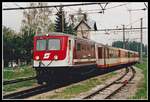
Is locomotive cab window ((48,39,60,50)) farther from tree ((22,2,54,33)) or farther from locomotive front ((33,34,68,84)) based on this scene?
tree ((22,2,54,33))

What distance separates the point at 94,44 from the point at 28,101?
53.2 ft

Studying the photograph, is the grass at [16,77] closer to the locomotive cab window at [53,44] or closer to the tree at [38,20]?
the locomotive cab window at [53,44]

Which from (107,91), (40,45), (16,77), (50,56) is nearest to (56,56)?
(50,56)

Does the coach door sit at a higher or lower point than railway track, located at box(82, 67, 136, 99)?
higher

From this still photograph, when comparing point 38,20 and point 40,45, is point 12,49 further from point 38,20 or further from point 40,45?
point 40,45

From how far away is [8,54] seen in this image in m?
45.0

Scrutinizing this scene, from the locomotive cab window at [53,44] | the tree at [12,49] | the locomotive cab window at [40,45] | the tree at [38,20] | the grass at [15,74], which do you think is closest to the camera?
the locomotive cab window at [53,44]

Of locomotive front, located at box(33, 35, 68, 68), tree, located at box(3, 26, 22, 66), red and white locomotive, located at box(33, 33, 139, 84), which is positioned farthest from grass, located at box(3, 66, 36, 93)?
tree, located at box(3, 26, 22, 66)

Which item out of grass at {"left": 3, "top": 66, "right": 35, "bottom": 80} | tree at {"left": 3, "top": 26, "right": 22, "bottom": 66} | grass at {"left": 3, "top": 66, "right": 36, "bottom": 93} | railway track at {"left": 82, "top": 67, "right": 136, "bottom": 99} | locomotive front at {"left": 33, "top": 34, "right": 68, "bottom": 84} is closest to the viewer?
railway track at {"left": 82, "top": 67, "right": 136, "bottom": 99}

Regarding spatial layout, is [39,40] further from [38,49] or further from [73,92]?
[73,92]

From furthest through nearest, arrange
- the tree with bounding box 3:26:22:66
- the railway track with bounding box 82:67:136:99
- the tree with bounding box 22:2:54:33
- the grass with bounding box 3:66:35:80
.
Answer: 1. the tree with bounding box 22:2:54:33
2. the tree with bounding box 3:26:22:66
3. the grass with bounding box 3:66:35:80
4. the railway track with bounding box 82:67:136:99

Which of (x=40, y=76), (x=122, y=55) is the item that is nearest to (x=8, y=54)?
(x=122, y=55)

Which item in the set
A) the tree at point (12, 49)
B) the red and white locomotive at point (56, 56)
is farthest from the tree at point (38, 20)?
the red and white locomotive at point (56, 56)

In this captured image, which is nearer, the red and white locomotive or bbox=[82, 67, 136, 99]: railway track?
bbox=[82, 67, 136, 99]: railway track
